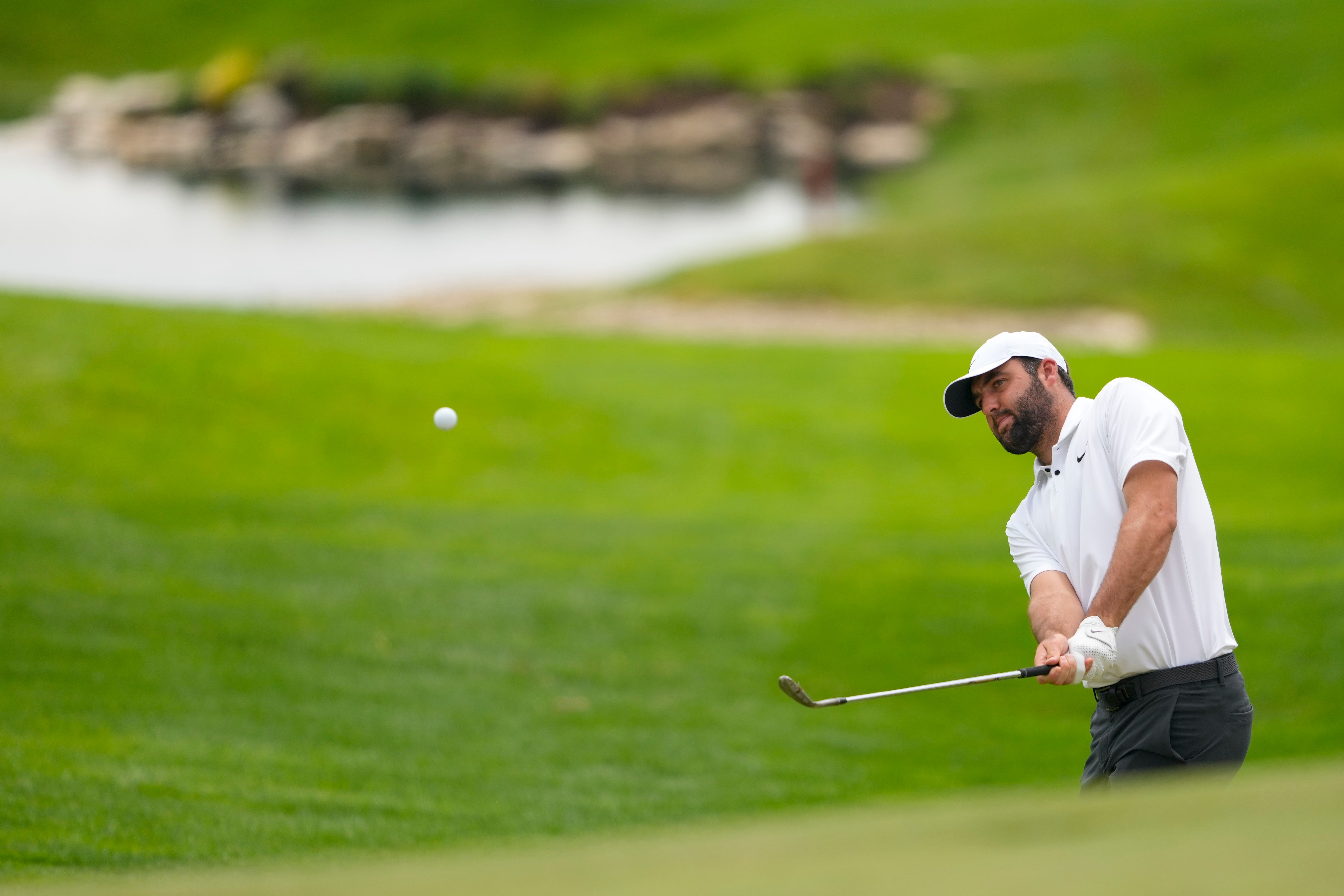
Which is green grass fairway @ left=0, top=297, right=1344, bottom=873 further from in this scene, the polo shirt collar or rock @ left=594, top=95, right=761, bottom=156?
rock @ left=594, top=95, right=761, bottom=156

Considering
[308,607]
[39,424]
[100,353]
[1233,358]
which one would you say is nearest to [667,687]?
[308,607]

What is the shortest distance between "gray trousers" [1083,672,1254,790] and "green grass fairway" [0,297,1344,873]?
3387 mm

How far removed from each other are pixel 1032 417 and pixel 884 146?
207 ft

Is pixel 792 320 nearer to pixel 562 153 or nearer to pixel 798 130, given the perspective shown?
pixel 798 130

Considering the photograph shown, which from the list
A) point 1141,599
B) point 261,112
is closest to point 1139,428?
point 1141,599

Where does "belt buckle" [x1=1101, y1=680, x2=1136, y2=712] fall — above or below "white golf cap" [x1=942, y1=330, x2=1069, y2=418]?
below

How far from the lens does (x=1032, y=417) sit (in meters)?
4.58

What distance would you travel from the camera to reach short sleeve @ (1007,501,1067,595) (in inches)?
184

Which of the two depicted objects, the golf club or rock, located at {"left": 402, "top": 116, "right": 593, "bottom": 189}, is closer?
the golf club

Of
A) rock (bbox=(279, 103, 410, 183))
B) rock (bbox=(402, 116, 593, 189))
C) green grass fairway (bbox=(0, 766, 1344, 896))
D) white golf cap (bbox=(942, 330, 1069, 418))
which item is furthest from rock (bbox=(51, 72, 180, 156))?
green grass fairway (bbox=(0, 766, 1344, 896))

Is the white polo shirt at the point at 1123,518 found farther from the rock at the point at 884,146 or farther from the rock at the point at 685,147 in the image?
the rock at the point at 685,147

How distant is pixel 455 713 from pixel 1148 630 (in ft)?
18.8

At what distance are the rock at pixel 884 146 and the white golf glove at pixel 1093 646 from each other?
61320 millimetres

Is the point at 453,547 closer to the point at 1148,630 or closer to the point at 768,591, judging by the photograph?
the point at 768,591
